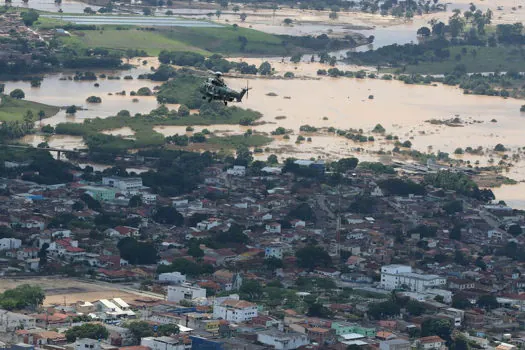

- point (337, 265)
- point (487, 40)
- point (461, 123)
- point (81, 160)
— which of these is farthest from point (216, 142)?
point (487, 40)

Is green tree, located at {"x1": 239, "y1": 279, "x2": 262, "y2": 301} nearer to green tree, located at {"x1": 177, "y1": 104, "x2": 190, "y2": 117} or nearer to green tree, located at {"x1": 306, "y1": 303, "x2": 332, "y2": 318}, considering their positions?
green tree, located at {"x1": 306, "y1": 303, "x2": 332, "y2": 318}

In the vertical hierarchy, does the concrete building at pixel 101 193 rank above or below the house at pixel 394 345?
below

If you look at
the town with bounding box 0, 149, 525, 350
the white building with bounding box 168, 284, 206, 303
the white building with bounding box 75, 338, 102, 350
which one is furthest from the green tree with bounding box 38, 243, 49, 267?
the white building with bounding box 75, 338, 102, 350

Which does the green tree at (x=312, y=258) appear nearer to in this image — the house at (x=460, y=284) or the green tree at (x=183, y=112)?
the house at (x=460, y=284)

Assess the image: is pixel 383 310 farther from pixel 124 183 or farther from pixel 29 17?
pixel 29 17

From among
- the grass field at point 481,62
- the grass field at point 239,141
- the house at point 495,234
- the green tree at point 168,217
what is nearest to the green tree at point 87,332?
the green tree at point 168,217

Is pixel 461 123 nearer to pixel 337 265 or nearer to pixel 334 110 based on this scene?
pixel 334 110

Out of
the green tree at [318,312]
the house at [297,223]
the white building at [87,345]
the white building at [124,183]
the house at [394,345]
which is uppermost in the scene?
the white building at [87,345]

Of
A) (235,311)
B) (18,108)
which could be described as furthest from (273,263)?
(18,108)
